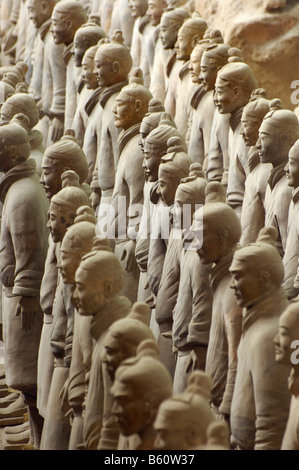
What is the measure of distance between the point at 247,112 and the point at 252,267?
2.19m

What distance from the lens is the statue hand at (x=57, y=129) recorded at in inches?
450

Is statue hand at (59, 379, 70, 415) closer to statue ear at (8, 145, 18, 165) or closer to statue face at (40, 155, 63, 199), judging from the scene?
statue face at (40, 155, 63, 199)

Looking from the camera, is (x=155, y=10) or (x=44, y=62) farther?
(x=44, y=62)

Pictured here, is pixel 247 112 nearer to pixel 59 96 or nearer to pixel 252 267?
pixel 252 267

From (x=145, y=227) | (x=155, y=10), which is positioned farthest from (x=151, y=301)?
(x=155, y=10)

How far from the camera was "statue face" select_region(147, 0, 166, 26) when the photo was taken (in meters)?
10.8

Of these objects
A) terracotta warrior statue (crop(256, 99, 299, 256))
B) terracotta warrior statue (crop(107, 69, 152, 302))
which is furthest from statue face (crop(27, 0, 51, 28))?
terracotta warrior statue (crop(256, 99, 299, 256))

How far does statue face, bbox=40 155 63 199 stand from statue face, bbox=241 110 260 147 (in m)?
1.11

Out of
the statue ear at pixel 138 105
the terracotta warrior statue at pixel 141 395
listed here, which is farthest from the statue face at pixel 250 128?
the terracotta warrior statue at pixel 141 395

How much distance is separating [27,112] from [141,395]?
16.0ft

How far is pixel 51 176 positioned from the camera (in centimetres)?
806

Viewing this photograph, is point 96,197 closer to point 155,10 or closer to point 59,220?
point 155,10

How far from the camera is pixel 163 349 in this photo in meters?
7.49
